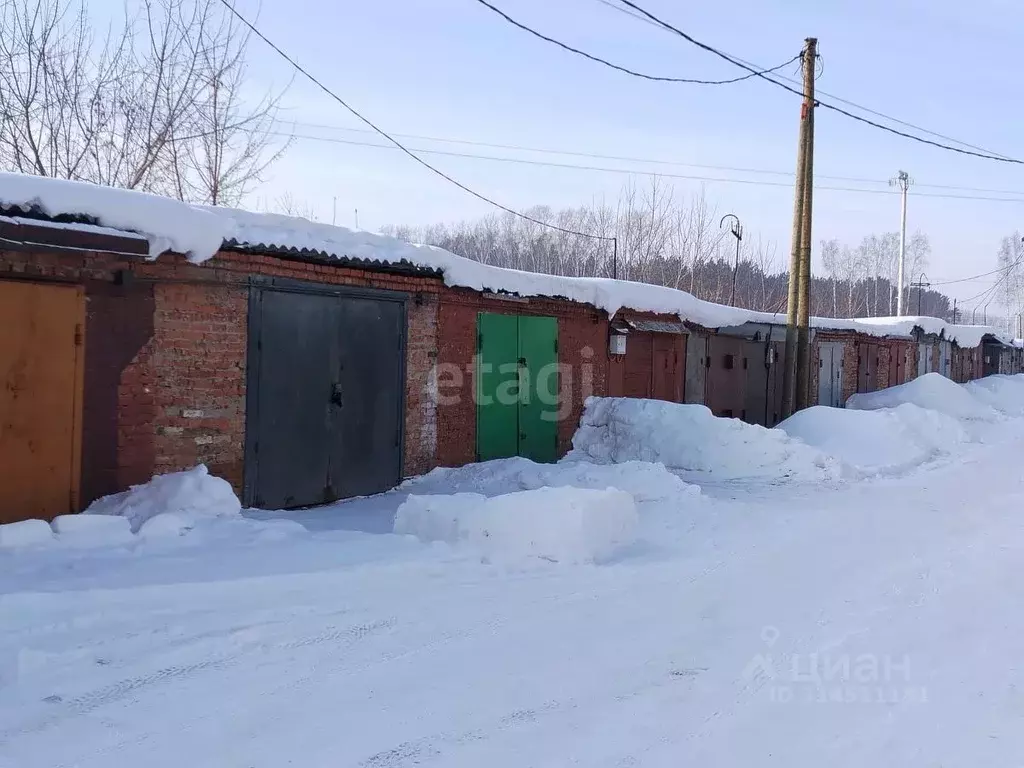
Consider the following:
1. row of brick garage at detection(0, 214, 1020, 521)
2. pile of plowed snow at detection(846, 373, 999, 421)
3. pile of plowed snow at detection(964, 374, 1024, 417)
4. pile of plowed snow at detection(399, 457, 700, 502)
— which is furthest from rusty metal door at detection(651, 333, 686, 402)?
pile of plowed snow at detection(964, 374, 1024, 417)

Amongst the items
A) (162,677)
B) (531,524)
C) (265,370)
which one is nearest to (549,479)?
(531,524)

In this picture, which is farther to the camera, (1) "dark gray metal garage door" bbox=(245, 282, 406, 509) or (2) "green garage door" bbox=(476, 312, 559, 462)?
(2) "green garage door" bbox=(476, 312, 559, 462)

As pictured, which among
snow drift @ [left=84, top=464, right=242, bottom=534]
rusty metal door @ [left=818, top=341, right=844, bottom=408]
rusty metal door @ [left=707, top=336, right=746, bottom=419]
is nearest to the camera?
snow drift @ [left=84, top=464, right=242, bottom=534]

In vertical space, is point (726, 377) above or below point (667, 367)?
below

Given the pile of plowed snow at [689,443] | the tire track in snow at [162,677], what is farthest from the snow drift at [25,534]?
the pile of plowed snow at [689,443]

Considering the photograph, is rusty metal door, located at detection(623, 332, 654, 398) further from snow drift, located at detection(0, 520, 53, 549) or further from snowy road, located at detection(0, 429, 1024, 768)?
snow drift, located at detection(0, 520, 53, 549)

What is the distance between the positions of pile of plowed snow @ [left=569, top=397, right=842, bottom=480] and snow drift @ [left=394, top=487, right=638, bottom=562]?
4.38m

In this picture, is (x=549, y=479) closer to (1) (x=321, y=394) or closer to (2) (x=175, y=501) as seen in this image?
(1) (x=321, y=394)

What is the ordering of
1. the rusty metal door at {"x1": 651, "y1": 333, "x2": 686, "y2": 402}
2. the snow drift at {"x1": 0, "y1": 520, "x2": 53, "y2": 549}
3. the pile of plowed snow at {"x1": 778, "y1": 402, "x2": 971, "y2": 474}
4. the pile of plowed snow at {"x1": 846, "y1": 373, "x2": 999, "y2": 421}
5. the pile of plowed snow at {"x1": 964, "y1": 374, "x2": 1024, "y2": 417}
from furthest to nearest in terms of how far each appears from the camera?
the pile of plowed snow at {"x1": 964, "y1": 374, "x2": 1024, "y2": 417} → the pile of plowed snow at {"x1": 846, "y1": 373, "x2": 999, "y2": 421} → the rusty metal door at {"x1": 651, "y1": 333, "x2": 686, "y2": 402} → the pile of plowed snow at {"x1": 778, "y1": 402, "x2": 971, "y2": 474} → the snow drift at {"x1": 0, "y1": 520, "x2": 53, "y2": 549}

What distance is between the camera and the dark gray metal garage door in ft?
24.3

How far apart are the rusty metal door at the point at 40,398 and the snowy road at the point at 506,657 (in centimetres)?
99

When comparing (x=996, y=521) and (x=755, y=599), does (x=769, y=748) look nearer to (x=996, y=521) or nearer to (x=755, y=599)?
(x=755, y=599)

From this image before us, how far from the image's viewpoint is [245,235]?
6988mm

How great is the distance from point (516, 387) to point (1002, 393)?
67.0 feet
